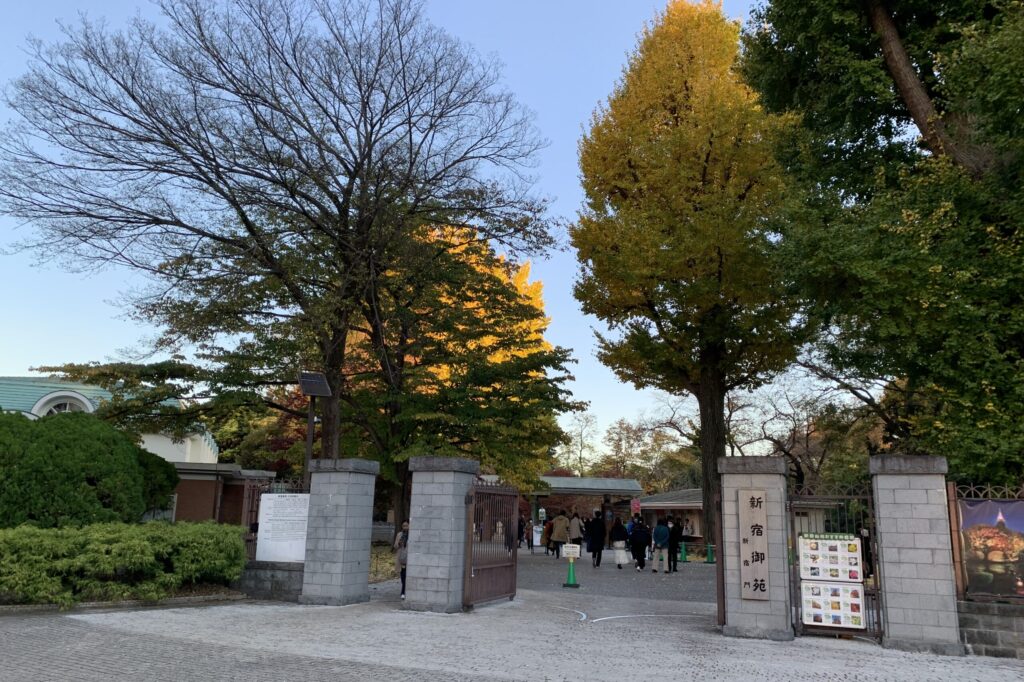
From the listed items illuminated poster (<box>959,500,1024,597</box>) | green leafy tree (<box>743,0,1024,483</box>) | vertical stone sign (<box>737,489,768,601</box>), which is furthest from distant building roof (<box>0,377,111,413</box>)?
illuminated poster (<box>959,500,1024,597</box>)

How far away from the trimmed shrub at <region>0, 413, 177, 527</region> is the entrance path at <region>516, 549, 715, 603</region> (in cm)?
803

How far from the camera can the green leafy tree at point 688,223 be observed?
18047 millimetres

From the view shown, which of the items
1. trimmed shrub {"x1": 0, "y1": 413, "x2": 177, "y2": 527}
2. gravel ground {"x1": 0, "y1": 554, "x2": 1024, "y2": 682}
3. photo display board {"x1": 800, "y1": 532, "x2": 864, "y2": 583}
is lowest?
gravel ground {"x1": 0, "y1": 554, "x2": 1024, "y2": 682}

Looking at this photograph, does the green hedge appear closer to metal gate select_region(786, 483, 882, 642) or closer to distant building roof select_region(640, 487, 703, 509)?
metal gate select_region(786, 483, 882, 642)

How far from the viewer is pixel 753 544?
9602 millimetres

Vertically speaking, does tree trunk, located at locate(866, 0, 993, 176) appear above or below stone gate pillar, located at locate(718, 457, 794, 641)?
above

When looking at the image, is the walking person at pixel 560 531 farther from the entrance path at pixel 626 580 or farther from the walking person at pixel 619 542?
the walking person at pixel 619 542

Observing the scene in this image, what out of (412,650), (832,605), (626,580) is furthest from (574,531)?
(412,650)

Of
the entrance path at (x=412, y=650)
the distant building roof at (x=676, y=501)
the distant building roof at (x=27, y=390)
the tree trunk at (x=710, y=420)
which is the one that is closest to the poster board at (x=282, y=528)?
the entrance path at (x=412, y=650)

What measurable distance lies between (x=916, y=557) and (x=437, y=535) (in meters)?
6.68

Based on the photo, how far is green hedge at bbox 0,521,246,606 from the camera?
9812mm

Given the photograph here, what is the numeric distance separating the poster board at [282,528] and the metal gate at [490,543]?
2.96 metres

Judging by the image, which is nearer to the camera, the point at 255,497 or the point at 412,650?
the point at 412,650

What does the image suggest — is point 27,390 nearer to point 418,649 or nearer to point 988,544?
point 418,649
